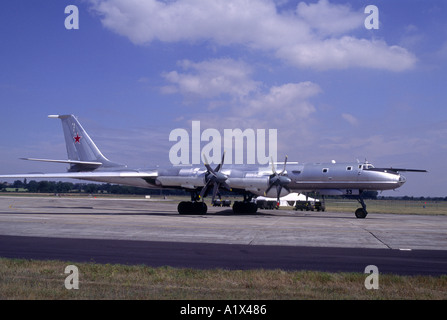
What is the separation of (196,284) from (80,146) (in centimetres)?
2948

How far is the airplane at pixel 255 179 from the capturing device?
89.9ft

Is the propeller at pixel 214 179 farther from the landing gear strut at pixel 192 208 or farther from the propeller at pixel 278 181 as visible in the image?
the propeller at pixel 278 181

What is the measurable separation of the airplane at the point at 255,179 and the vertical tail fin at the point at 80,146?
1.97 m

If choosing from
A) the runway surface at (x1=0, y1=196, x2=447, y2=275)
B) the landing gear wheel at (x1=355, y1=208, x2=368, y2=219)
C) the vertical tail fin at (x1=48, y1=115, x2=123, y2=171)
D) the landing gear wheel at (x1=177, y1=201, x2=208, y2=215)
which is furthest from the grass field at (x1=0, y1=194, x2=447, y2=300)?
the vertical tail fin at (x1=48, y1=115, x2=123, y2=171)

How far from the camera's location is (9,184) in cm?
16850

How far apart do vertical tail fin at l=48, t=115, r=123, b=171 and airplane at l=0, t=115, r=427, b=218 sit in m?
1.97

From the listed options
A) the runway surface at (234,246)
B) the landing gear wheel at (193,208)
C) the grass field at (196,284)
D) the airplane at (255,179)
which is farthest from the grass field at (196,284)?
the landing gear wheel at (193,208)

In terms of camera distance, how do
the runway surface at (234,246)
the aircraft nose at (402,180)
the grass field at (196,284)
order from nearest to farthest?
the grass field at (196,284) → the runway surface at (234,246) → the aircraft nose at (402,180)

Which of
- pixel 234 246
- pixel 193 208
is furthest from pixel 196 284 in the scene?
pixel 193 208

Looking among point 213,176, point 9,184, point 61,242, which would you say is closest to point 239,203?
point 213,176

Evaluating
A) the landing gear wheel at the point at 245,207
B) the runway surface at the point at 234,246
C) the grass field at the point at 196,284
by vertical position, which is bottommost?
the landing gear wheel at the point at 245,207

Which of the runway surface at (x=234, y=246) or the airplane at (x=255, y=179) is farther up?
the airplane at (x=255, y=179)

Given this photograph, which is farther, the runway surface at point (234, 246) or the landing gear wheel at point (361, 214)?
the landing gear wheel at point (361, 214)
